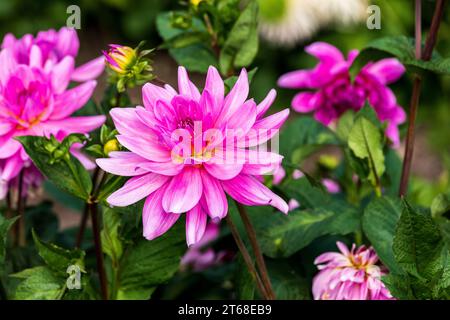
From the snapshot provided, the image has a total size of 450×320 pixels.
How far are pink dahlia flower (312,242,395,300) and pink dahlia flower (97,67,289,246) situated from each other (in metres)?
0.15

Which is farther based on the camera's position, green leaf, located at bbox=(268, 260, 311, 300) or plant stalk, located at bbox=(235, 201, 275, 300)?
green leaf, located at bbox=(268, 260, 311, 300)

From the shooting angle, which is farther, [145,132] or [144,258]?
[144,258]

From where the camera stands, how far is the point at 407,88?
9.05 feet

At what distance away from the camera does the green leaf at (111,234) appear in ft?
2.59

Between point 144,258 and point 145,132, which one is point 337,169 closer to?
point 144,258

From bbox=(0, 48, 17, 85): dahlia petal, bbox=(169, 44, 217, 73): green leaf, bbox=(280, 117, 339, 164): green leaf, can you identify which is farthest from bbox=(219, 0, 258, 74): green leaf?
bbox=(0, 48, 17, 85): dahlia petal

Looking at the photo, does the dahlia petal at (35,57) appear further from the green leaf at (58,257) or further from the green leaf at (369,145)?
the green leaf at (369,145)

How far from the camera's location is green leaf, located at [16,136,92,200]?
0.73 meters

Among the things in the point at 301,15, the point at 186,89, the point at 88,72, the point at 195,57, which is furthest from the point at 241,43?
the point at 301,15

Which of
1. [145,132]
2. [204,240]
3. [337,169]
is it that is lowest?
[204,240]

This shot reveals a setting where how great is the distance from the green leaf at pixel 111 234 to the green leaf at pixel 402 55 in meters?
0.30

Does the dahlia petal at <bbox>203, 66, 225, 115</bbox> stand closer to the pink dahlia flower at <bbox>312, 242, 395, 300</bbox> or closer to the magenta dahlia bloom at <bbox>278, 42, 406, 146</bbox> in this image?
the pink dahlia flower at <bbox>312, 242, 395, 300</bbox>

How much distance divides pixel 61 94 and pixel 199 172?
0.25 metres

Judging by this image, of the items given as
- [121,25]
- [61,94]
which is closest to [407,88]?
[121,25]
